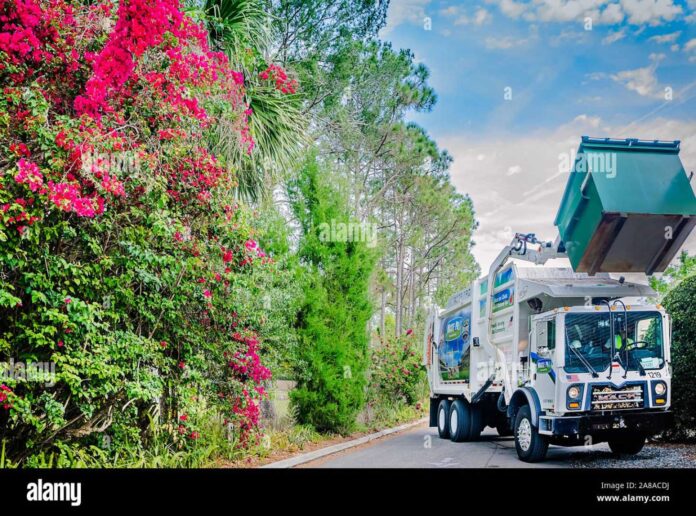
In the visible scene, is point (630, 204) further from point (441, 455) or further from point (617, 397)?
point (441, 455)

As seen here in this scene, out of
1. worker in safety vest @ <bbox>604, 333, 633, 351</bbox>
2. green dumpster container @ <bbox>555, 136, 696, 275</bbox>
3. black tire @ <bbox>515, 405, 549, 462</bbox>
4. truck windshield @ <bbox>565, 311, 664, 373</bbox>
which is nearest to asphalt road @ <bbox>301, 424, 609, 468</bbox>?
black tire @ <bbox>515, 405, 549, 462</bbox>

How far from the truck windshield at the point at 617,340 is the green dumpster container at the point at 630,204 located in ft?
3.09

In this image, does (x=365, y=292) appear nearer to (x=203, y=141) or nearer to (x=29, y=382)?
(x=203, y=141)

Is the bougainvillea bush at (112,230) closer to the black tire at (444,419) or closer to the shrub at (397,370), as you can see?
the black tire at (444,419)

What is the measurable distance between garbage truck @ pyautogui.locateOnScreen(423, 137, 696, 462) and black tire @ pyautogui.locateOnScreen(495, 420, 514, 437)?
145 inches

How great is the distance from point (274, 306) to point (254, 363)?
230 centimetres

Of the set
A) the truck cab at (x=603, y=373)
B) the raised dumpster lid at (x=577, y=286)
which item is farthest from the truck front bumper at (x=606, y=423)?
the raised dumpster lid at (x=577, y=286)

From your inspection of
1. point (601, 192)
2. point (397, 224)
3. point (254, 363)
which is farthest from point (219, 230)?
point (397, 224)

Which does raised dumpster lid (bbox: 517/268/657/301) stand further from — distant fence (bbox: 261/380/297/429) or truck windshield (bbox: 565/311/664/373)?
distant fence (bbox: 261/380/297/429)

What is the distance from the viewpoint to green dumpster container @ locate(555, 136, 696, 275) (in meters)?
9.48

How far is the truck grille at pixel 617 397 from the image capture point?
951 centimetres

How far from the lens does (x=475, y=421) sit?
14.4m

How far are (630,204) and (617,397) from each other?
9.58 feet

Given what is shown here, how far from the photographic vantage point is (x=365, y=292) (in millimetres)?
16047
